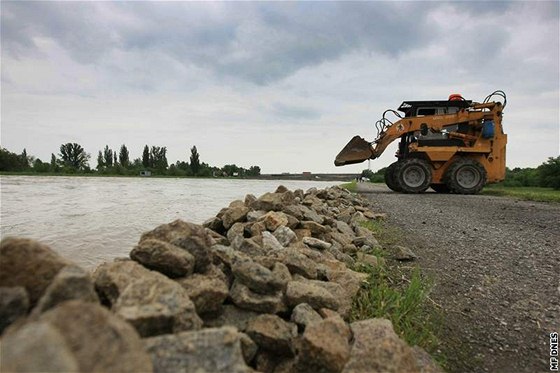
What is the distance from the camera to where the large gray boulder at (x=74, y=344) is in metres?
0.86

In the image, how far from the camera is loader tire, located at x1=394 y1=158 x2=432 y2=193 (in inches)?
484

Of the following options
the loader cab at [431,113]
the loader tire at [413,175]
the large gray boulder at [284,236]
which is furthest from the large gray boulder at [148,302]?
the loader cab at [431,113]

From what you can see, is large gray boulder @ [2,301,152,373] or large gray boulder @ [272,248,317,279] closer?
large gray boulder @ [2,301,152,373]

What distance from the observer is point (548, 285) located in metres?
2.85

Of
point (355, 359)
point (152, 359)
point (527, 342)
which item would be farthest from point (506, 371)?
point (152, 359)

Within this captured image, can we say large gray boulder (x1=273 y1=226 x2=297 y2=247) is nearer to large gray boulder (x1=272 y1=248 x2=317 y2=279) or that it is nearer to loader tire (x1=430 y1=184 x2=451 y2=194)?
large gray boulder (x1=272 y1=248 x2=317 y2=279)

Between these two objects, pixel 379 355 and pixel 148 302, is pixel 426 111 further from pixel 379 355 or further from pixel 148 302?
pixel 148 302

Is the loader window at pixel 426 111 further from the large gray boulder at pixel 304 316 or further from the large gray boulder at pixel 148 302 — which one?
the large gray boulder at pixel 148 302

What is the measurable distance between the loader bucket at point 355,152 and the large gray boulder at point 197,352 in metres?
12.4

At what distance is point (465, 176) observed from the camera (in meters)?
12.6

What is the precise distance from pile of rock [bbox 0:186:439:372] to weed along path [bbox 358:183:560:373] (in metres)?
0.55

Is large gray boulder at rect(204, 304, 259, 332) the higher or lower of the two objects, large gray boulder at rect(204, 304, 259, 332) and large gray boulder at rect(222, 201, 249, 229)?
the lower

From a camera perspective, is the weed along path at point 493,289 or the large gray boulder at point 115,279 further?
the weed along path at point 493,289

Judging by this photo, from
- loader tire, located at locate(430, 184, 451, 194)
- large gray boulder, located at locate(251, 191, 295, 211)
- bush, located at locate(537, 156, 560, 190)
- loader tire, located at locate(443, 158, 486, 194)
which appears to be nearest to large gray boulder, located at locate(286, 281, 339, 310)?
large gray boulder, located at locate(251, 191, 295, 211)
